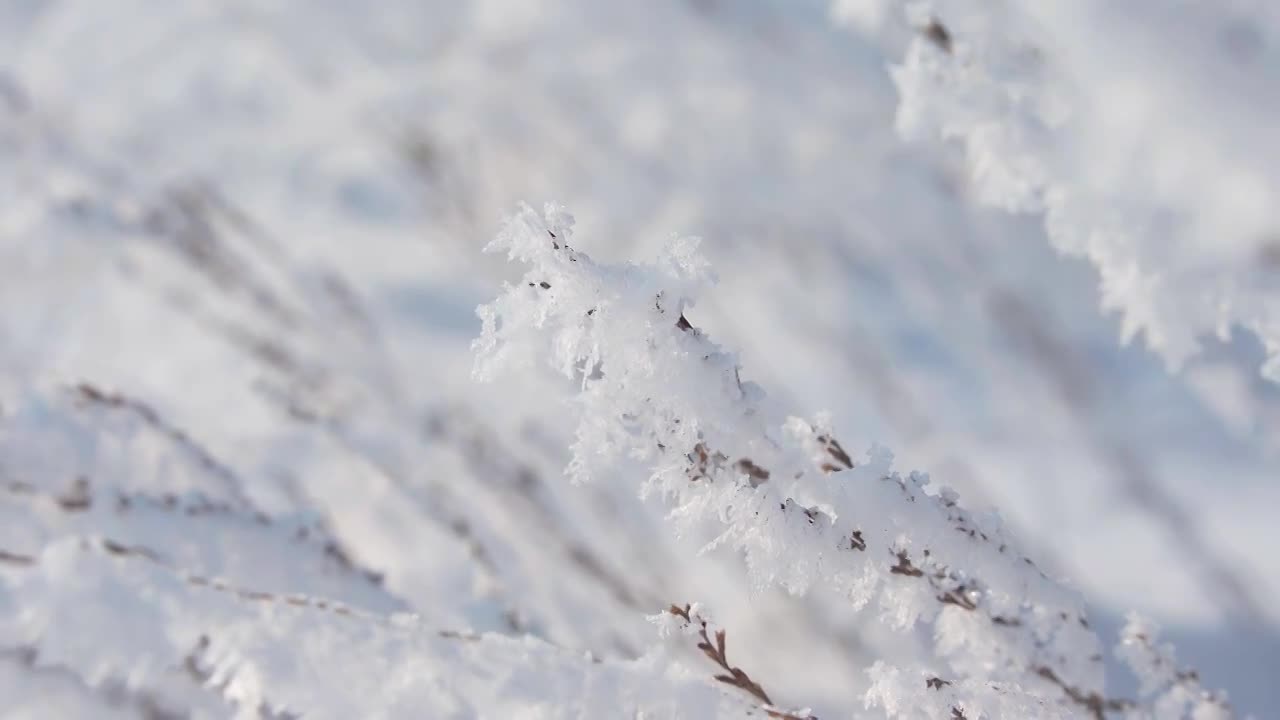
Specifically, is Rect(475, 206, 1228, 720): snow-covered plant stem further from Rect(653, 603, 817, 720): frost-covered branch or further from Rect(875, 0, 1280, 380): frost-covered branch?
Rect(875, 0, 1280, 380): frost-covered branch

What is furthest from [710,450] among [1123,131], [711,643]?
[1123,131]

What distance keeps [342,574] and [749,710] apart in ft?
4.25

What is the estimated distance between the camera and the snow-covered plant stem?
1.05 meters

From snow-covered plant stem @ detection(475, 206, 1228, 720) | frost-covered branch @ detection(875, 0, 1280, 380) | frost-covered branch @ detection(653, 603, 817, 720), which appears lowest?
frost-covered branch @ detection(653, 603, 817, 720)

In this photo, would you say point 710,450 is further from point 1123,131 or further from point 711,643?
point 1123,131

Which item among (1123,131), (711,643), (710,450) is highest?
(1123,131)

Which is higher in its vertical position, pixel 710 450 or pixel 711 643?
pixel 710 450

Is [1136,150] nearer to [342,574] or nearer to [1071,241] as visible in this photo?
[1071,241]

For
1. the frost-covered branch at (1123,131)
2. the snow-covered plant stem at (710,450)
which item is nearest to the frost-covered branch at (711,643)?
the snow-covered plant stem at (710,450)

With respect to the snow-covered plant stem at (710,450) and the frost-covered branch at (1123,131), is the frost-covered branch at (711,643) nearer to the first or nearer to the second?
the snow-covered plant stem at (710,450)

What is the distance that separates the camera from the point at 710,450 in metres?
1.11

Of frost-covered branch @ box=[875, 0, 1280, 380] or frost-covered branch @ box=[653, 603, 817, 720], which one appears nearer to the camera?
frost-covered branch @ box=[653, 603, 817, 720]

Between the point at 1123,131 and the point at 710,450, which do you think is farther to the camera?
the point at 1123,131

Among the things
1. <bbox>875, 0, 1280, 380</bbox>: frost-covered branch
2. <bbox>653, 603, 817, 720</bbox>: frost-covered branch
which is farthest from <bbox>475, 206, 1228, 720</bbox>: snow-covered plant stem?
<bbox>875, 0, 1280, 380</bbox>: frost-covered branch
